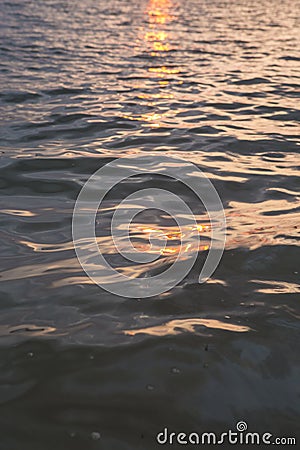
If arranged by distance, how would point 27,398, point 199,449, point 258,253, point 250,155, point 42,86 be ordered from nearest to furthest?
point 199,449 → point 27,398 → point 258,253 → point 250,155 → point 42,86

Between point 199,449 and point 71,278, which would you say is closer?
point 199,449

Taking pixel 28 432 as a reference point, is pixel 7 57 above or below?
above

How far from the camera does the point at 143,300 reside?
3.85m

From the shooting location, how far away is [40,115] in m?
9.35

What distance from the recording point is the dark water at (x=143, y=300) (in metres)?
2.83

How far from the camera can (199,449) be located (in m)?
2.65

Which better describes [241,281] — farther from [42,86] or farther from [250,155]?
[42,86]

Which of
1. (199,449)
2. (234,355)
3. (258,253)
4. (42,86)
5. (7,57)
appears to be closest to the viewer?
(199,449)

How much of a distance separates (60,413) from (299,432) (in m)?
1.28

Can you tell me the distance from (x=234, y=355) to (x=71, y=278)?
1495 mm

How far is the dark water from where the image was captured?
283 centimetres

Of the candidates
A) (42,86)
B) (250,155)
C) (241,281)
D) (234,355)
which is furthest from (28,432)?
(42,86)

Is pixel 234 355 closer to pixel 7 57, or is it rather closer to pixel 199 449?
pixel 199 449

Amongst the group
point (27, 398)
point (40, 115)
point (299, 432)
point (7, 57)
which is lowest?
point (299, 432)
